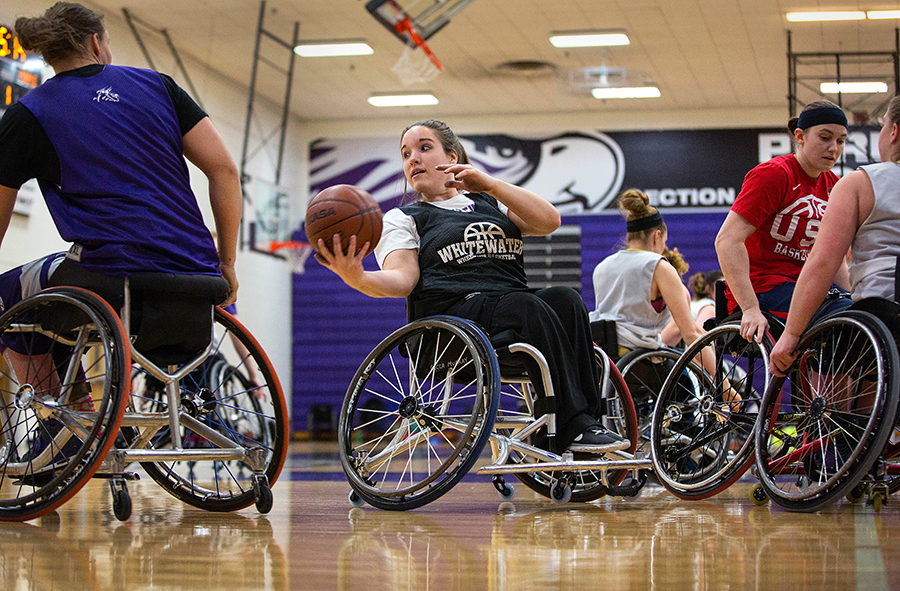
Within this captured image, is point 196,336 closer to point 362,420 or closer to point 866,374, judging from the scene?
point 866,374

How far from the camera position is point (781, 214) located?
9.35ft

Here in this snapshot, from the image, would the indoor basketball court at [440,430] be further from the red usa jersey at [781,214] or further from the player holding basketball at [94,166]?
the red usa jersey at [781,214]

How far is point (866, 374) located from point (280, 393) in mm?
1374

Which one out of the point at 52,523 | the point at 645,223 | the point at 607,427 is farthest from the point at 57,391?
the point at 645,223

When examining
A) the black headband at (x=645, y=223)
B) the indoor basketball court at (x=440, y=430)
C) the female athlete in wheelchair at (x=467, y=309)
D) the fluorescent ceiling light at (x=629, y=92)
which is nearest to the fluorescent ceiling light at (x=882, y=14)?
the indoor basketball court at (x=440, y=430)

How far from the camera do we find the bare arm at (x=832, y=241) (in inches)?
90.3

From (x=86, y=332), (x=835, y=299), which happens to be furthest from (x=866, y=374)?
(x=86, y=332)

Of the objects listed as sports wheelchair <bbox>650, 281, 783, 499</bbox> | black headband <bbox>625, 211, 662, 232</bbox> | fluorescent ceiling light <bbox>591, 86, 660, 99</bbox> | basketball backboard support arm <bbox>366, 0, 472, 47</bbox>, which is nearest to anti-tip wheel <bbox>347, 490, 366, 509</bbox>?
sports wheelchair <bbox>650, 281, 783, 499</bbox>

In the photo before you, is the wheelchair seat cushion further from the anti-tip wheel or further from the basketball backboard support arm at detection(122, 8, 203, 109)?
the basketball backboard support arm at detection(122, 8, 203, 109)

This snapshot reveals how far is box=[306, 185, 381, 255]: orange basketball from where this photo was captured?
2.44m

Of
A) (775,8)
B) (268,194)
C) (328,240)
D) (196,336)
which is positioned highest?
(775,8)

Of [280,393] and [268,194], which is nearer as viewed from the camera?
[280,393]

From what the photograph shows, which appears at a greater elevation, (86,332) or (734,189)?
(734,189)

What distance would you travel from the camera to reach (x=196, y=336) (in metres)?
2.30
